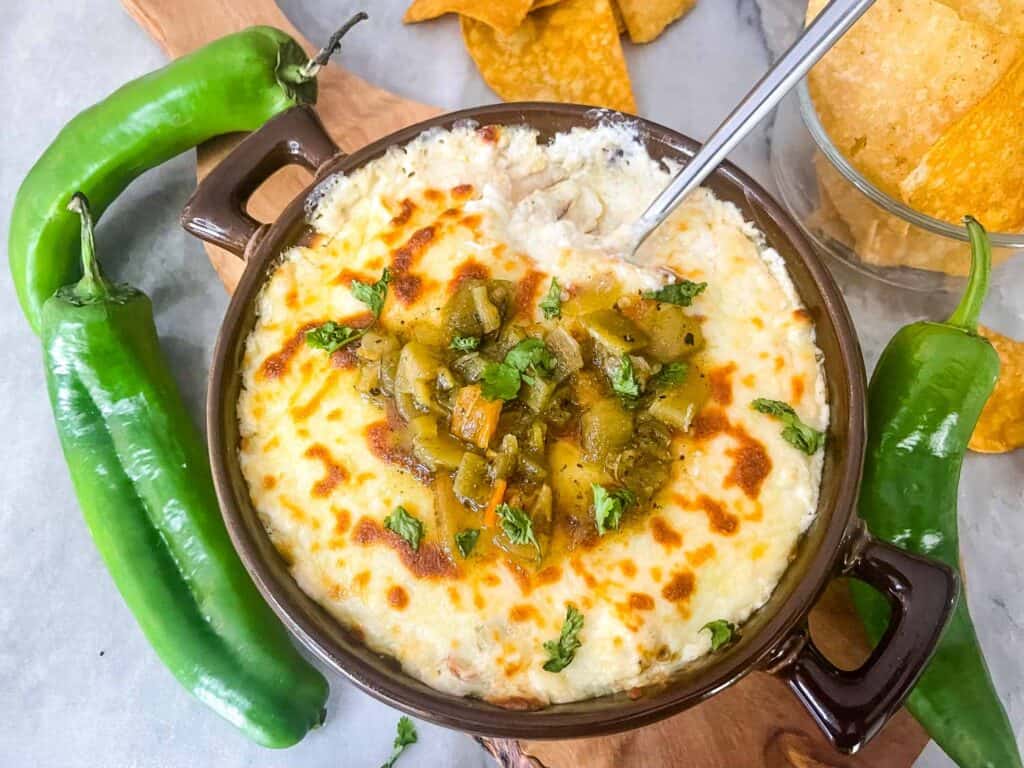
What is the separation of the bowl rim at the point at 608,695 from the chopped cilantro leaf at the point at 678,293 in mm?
291

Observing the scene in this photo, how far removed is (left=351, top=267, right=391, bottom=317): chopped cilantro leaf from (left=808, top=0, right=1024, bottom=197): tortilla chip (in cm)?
150

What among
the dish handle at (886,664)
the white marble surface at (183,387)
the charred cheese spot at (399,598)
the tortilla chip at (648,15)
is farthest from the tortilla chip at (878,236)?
the charred cheese spot at (399,598)

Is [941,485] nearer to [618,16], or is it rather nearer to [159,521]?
[618,16]

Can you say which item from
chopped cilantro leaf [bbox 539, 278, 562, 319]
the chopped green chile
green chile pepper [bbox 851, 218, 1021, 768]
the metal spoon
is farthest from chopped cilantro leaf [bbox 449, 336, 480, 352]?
green chile pepper [bbox 851, 218, 1021, 768]

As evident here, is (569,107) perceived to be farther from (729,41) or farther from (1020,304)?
(1020,304)

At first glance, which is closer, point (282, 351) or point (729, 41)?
point (282, 351)

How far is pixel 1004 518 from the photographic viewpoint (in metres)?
2.97

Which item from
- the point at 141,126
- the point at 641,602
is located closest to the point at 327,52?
the point at 141,126

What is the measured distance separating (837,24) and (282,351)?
148 centimetres

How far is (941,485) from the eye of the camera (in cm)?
252

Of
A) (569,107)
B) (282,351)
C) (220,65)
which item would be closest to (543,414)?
(282,351)

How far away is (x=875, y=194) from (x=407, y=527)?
5.54 ft

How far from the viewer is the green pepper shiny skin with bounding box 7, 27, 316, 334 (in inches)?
116

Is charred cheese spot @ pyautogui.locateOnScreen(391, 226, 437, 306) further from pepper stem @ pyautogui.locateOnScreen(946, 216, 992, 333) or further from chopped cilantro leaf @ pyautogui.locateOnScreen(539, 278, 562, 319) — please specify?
pepper stem @ pyautogui.locateOnScreen(946, 216, 992, 333)
